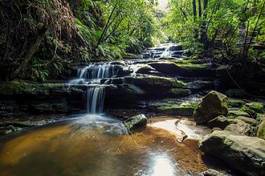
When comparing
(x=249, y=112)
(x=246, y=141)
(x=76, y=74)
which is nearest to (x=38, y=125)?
(x=76, y=74)

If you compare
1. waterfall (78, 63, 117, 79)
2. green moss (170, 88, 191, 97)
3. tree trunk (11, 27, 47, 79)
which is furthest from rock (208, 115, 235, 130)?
tree trunk (11, 27, 47, 79)

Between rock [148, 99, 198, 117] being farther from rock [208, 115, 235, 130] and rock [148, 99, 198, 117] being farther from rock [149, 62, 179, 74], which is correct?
rock [149, 62, 179, 74]

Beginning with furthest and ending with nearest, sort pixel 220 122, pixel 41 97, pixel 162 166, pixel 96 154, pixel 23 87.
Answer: pixel 41 97 → pixel 23 87 → pixel 220 122 → pixel 96 154 → pixel 162 166

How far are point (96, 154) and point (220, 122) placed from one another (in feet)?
12.3

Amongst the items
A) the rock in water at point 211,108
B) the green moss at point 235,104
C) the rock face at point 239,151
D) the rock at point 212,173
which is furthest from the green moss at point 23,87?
the rock at point 212,173

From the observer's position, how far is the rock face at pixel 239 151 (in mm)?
4367

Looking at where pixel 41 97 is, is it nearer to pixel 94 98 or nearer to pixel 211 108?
pixel 94 98

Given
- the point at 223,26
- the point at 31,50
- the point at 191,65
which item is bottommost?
the point at 191,65

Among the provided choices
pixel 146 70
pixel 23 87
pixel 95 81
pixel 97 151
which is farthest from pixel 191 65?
pixel 97 151

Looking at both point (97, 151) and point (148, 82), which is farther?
point (148, 82)

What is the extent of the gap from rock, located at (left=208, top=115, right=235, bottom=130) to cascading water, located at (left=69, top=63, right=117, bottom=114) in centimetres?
430

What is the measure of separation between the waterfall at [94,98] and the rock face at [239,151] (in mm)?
5154

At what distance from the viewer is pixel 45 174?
4.63m

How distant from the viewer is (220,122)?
24.1 feet
